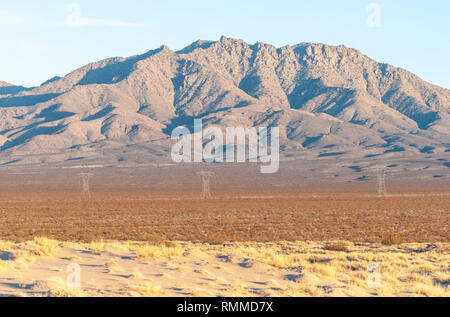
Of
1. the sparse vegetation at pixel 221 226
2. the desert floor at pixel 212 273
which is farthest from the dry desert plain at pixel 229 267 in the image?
the sparse vegetation at pixel 221 226

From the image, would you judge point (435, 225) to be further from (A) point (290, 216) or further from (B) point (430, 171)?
(B) point (430, 171)

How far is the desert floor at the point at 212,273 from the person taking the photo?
13.4 meters

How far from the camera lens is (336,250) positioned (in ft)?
75.0

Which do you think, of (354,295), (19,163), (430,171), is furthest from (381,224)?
(19,163)

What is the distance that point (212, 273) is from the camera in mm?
16250

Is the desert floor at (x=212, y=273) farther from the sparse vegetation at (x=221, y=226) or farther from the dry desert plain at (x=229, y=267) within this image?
the sparse vegetation at (x=221, y=226)

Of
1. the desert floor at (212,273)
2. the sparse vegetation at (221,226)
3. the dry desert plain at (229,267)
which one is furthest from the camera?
the sparse vegetation at (221,226)

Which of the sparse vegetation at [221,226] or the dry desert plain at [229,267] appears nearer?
the dry desert plain at [229,267]

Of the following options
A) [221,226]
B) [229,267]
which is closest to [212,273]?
[229,267]

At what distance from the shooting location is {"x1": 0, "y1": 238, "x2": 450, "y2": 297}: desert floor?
44.0 feet

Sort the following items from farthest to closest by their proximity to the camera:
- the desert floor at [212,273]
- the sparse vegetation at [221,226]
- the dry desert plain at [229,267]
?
the sparse vegetation at [221,226] → the dry desert plain at [229,267] → the desert floor at [212,273]

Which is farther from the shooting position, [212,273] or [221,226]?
[221,226]

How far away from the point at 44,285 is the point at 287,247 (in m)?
13.6

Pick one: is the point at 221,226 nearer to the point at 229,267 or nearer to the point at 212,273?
the point at 229,267
